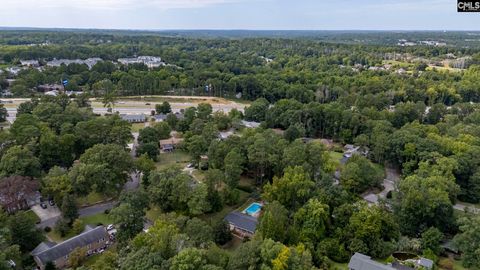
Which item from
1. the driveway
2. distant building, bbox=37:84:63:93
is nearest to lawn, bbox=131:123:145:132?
the driveway

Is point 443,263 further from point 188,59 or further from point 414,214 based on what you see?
point 188,59

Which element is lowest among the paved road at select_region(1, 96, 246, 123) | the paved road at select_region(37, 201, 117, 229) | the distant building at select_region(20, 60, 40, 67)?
the paved road at select_region(37, 201, 117, 229)

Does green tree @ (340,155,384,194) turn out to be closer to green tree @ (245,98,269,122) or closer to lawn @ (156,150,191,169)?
lawn @ (156,150,191,169)

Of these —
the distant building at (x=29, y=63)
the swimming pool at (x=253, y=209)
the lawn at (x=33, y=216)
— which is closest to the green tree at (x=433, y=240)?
the swimming pool at (x=253, y=209)

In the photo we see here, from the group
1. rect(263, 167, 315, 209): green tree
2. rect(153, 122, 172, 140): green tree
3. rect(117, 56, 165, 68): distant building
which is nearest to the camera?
rect(263, 167, 315, 209): green tree

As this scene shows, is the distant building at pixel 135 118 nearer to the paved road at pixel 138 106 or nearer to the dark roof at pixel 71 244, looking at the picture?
the paved road at pixel 138 106

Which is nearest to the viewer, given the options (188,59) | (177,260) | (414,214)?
(177,260)

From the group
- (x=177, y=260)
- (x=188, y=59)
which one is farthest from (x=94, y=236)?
(x=188, y=59)
